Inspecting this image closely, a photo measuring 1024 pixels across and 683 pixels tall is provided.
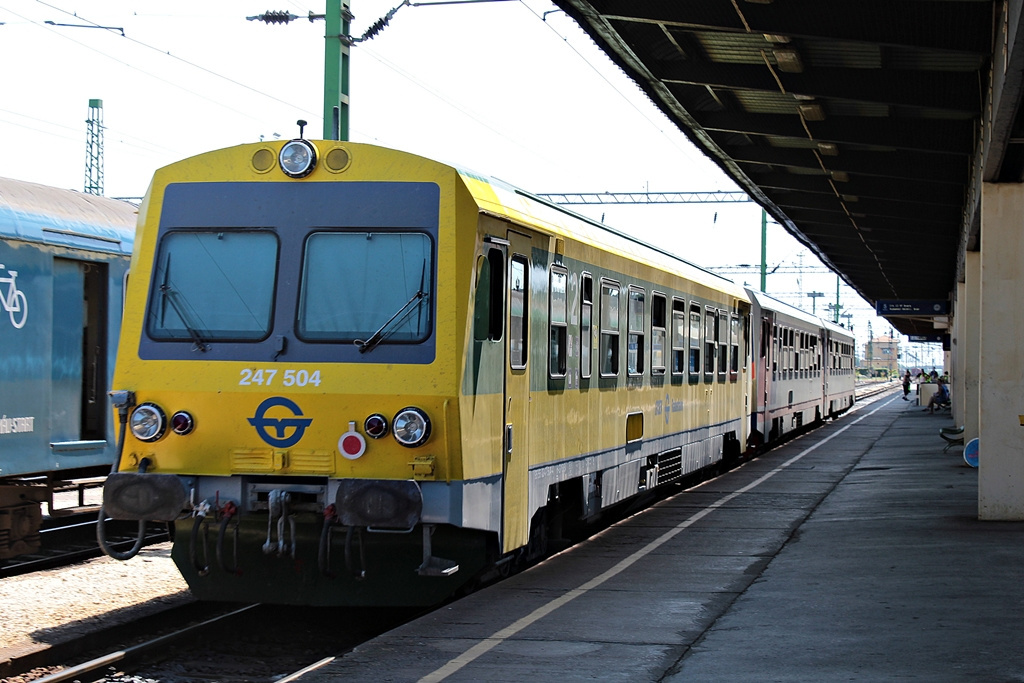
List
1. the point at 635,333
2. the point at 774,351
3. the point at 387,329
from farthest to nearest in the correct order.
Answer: the point at 774,351 → the point at 635,333 → the point at 387,329

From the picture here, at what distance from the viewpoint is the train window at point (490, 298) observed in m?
8.23

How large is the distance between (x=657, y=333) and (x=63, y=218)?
20.4 feet

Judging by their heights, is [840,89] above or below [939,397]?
above

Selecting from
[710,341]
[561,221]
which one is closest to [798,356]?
[710,341]

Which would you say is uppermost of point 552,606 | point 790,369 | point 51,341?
point 51,341

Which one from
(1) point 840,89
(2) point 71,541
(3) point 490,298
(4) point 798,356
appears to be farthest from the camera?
(4) point 798,356

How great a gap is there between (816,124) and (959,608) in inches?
356

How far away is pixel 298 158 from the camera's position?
8.37 metres

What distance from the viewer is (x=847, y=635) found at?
7.61m

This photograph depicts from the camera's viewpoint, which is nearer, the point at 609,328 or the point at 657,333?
the point at 609,328

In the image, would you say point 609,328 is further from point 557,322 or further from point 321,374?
point 321,374

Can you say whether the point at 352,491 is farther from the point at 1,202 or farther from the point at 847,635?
the point at 1,202

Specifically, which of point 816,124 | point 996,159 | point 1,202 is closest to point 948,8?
point 996,159

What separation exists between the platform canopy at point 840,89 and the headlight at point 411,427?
15.6ft
